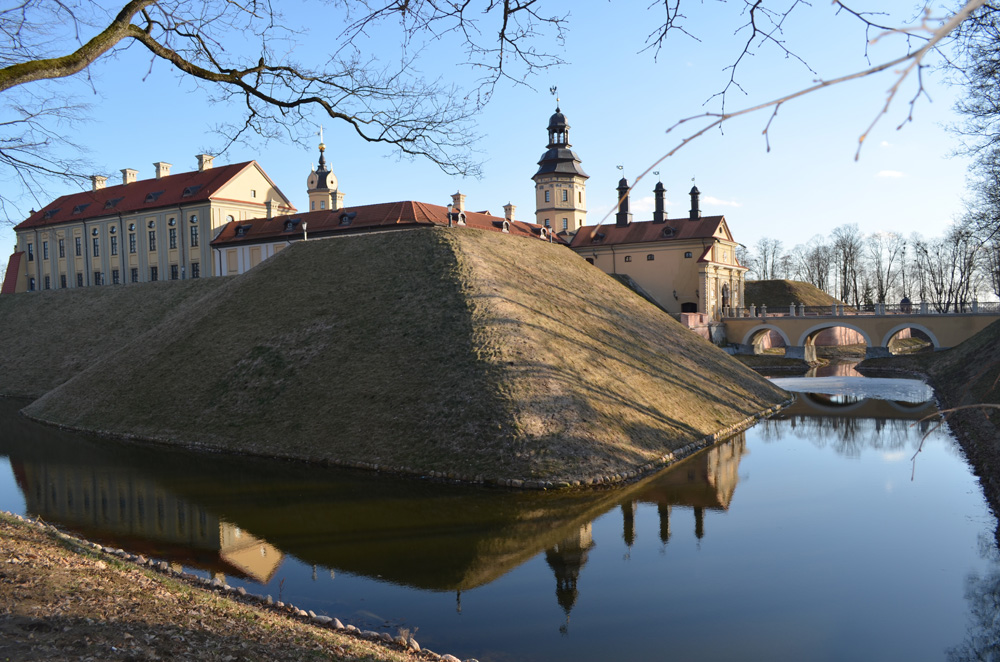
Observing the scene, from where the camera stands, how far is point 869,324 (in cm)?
5588

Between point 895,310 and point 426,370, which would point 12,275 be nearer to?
point 426,370

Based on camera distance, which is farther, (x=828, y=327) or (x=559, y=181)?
(x=559, y=181)

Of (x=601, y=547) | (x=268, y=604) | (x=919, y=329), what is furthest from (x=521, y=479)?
(x=919, y=329)

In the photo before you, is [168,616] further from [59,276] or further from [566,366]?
[59,276]

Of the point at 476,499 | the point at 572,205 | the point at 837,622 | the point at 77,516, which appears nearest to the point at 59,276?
the point at 572,205

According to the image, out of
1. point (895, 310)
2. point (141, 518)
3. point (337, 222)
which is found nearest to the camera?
point (141, 518)

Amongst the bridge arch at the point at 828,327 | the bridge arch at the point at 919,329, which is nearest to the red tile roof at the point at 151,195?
the bridge arch at the point at 828,327

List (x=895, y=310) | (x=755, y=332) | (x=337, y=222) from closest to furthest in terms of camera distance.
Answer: (x=337, y=222) → (x=895, y=310) → (x=755, y=332)

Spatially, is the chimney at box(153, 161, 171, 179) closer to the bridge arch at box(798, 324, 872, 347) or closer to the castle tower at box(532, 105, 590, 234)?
the castle tower at box(532, 105, 590, 234)

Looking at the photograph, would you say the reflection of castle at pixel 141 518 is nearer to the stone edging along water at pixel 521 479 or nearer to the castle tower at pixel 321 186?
the stone edging along water at pixel 521 479

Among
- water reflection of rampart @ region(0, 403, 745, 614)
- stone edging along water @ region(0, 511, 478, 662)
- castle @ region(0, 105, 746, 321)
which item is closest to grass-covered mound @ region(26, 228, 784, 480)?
water reflection of rampart @ region(0, 403, 745, 614)

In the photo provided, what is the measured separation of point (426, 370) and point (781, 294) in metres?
63.9

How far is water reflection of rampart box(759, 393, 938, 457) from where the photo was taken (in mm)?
25656

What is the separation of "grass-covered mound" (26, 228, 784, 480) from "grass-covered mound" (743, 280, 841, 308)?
4460 cm
